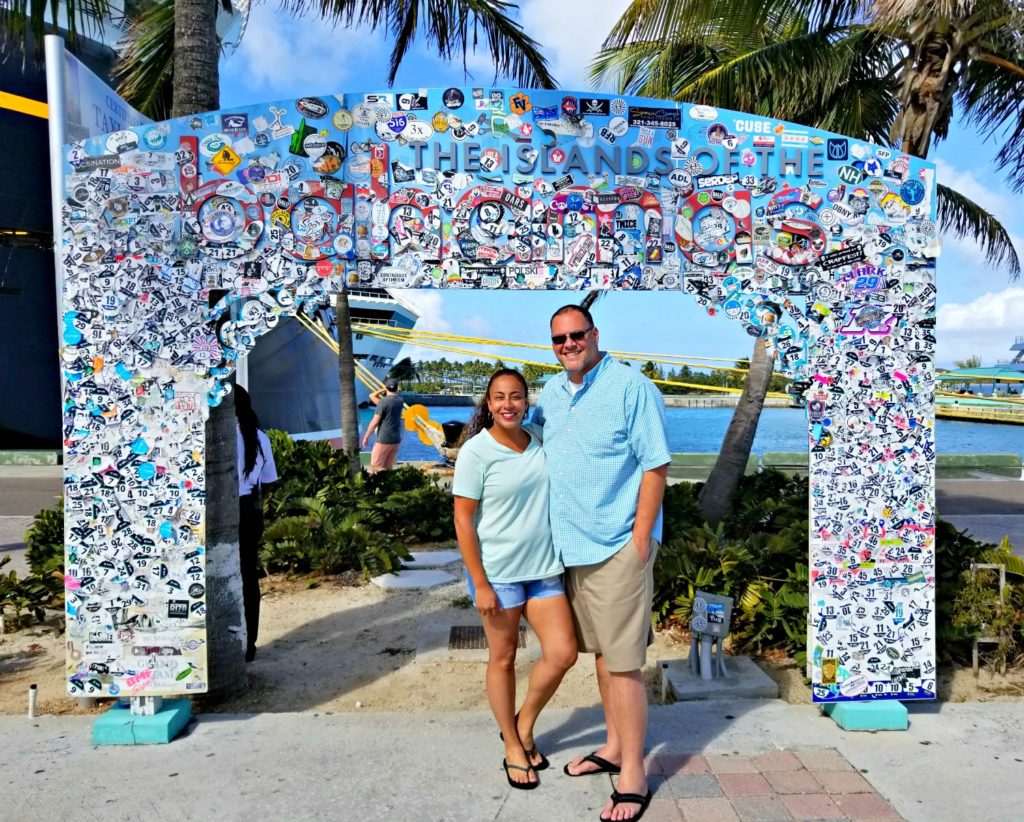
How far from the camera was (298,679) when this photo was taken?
4617 mm

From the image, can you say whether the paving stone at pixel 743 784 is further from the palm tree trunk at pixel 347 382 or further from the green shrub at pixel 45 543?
the palm tree trunk at pixel 347 382

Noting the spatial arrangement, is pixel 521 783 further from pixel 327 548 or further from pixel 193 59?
pixel 327 548

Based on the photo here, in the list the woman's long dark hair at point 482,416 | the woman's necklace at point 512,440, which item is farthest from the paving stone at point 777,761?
the woman's long dark hair at point 482,416

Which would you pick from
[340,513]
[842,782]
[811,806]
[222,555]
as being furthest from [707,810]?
[340,513]

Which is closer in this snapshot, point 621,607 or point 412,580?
point 621,607

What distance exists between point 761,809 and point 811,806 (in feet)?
0.65

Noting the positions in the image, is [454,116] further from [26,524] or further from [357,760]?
[26,524]

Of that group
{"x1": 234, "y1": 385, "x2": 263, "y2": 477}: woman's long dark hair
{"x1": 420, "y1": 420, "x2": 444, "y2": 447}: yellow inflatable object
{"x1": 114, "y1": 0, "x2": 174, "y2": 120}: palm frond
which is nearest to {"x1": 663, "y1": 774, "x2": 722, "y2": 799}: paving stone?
{"x1": 234, "y1": 385, "x2": 263, "y2": 477}: woman's long dark hair

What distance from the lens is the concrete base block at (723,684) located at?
159 inches

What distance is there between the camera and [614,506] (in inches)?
116

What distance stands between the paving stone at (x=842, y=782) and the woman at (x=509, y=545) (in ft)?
3.76

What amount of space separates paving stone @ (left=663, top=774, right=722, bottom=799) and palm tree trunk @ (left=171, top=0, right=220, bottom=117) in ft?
13.1

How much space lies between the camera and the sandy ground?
4.27 meters

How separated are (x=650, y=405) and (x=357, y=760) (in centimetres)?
199
